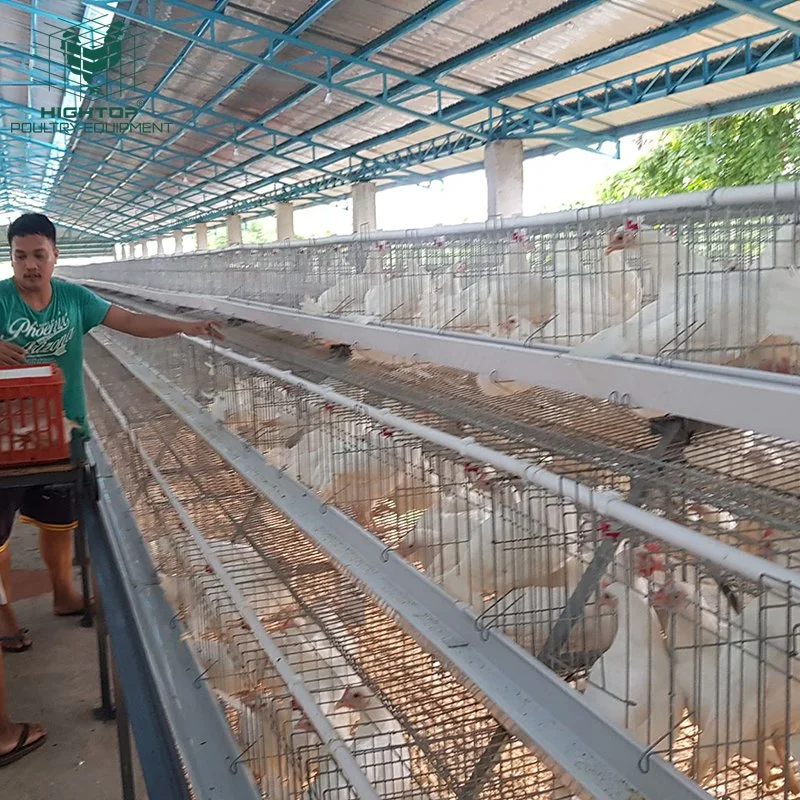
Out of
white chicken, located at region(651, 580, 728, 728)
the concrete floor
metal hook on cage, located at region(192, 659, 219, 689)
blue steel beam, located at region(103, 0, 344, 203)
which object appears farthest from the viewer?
blue steel beam, located at region(103, 0, 344, 203)

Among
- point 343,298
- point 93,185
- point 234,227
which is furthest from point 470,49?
point 93,185

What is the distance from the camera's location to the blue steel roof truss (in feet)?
20.7

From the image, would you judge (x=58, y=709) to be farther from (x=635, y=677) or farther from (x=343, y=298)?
(x=635, y=677)

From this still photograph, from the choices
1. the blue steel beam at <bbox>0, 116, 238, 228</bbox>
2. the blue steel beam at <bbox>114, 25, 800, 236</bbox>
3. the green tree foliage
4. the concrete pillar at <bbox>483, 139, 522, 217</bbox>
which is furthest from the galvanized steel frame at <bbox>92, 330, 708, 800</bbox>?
the blue steel beam at <bbox>0, 116, 238, 228</bbox>

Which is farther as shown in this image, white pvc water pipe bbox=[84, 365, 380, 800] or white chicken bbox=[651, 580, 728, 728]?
white pvc water pipe bbox=[84, 365, 380, 800]

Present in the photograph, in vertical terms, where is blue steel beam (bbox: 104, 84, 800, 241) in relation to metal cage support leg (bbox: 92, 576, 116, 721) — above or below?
above

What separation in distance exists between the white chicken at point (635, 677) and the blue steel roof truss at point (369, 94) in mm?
4473

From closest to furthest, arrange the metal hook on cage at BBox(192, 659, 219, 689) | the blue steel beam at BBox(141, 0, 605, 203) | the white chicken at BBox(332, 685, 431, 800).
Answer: the white chicken at BBox(332, 685, 431, 800)
the metal hook on cage at BBox(192, 659, 219, 689)
the blue steel beam at BBox(141, 0, 605, 203)

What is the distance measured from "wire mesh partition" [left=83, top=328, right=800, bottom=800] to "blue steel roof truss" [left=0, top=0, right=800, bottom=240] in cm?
388

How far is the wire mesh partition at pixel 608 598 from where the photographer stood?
4.00ft

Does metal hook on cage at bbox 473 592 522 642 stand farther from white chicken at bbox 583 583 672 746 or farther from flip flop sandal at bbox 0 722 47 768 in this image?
flip flop sandal at bbox 0 722 47 768

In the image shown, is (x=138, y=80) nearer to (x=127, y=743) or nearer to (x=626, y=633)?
(x=127, y=743)

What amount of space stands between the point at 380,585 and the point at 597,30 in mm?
5293

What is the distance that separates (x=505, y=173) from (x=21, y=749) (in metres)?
7.49
